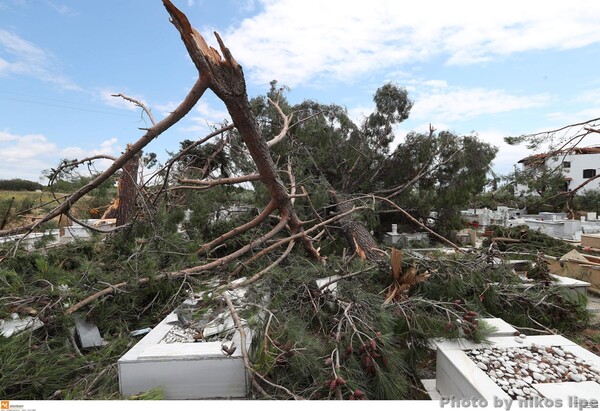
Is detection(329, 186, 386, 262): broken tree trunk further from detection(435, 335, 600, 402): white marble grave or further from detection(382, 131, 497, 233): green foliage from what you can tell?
detection(382, 131, 497, 233): green foliage

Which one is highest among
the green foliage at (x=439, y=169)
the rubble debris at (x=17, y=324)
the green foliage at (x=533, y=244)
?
the green foliage at (x=439, y=169)

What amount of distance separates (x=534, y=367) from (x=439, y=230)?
19.6 feet

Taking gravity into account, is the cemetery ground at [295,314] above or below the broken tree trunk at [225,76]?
below

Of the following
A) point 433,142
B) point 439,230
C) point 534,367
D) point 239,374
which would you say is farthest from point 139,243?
point 439,230

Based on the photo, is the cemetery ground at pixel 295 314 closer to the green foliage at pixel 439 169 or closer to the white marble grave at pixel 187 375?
the white marble grave at pixel 187 375

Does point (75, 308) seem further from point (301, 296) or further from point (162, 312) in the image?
point (301, 296)

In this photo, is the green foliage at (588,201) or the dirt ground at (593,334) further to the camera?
the green foliage at (588,201)

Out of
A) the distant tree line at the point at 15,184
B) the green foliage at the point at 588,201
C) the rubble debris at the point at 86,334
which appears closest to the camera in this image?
the rubble debris at the point at 86,334

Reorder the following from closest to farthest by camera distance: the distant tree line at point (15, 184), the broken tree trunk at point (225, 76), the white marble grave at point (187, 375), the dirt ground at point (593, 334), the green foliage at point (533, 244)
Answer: the white marble grave at point (187, 375) < the broken tree trunk at point (225, 76) < the dirt ground at point (593, 334) < the green foliage at point (533, 244) < the distant tree line at point (15, 184)

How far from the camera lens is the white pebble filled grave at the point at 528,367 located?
1370 mm

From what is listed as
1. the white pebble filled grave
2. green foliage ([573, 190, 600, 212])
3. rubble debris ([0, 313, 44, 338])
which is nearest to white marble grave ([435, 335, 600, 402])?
the white pebble filled grave

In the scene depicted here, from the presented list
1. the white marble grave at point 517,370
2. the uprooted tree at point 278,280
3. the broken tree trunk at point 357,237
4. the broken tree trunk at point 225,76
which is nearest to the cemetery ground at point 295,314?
the uprooted tree at point 278,280

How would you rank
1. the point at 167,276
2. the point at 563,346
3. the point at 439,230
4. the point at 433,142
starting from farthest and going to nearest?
the point at 439,230 → the point at 433,142 → the point at 167,276 → the point at 563,346

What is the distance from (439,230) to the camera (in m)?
7.13
